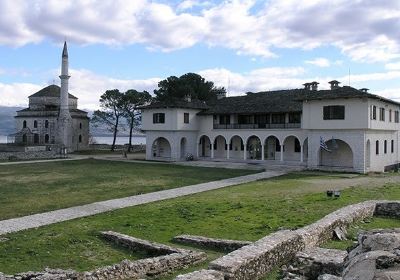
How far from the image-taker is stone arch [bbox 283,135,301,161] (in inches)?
1812

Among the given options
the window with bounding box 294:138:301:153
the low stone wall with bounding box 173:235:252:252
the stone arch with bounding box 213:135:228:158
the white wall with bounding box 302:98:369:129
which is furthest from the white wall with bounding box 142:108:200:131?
the low stone wall with bounding box 173:235:252:252

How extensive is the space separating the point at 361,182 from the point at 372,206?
11.7 metres

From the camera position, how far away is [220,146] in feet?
172

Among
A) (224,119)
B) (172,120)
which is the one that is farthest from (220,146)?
(172,120)

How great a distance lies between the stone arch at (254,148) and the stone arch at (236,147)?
31.5 inches

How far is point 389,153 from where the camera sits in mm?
43031

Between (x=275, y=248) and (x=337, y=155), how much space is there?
102 feet

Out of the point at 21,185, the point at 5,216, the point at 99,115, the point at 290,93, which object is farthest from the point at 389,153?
the point at 99,115

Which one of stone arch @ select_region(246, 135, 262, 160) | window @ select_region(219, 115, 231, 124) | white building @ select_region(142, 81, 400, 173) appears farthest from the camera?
window @ select_region(219, 115, 231, 124)

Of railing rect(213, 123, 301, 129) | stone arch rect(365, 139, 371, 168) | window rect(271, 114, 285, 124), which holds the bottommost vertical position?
stone arch rect(365, 139, 371, 168)

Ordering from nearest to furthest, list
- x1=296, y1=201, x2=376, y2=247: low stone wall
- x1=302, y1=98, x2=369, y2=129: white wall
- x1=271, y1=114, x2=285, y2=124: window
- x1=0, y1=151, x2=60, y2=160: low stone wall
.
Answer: x1=296, y1=201, x2=376, y2=247: low stone wall, x1=302, y1=98, x2=369, y2=129: white wall, x1=271, y1=114, x2=285, y2=124: window, x1=0, y1=151, x2=60, y2=160: low stone wall

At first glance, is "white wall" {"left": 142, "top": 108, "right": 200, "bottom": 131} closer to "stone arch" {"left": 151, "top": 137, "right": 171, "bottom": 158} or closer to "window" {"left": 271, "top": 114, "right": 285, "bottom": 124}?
"stone arch" {"left": 151, "top": 137, "right": 171, "bottom": 158}

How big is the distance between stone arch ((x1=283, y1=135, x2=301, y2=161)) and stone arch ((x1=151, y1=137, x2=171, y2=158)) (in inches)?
583

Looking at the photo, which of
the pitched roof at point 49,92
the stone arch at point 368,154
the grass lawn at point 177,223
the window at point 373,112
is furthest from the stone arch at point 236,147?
the pitched roof at point 49,92
